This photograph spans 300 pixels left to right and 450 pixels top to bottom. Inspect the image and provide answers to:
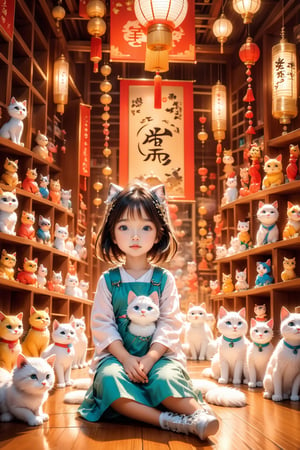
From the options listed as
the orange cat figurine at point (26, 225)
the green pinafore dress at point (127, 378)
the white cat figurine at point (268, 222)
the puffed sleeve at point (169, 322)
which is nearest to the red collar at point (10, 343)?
the green pinafore dress at point (127, 378)

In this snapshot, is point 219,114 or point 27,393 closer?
point 27,393

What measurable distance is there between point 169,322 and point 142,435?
58 centimetres

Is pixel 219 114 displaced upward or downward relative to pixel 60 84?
downward

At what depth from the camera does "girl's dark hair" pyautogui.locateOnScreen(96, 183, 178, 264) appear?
250 centimetres

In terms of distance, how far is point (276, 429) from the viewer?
224cm

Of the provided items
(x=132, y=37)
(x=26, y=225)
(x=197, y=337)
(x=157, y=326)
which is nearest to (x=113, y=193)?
(x=157, y=326)

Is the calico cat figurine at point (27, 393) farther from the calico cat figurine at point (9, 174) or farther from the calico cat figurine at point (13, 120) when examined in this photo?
the calico cat figurine at point (13, 120)

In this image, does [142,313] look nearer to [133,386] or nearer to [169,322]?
[169,322]

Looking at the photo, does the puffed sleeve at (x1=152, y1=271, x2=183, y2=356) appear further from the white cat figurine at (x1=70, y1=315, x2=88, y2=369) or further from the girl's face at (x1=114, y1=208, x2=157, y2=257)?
the white cat figurine at (x1=70, y1=315, x2=88, y2=369)

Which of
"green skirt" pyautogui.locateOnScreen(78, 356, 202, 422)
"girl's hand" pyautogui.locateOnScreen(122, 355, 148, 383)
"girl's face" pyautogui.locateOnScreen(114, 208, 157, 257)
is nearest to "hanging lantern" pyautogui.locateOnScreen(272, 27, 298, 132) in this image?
"girl's face" pyautogui.locateOnScreen(114, 208, 157, 257)

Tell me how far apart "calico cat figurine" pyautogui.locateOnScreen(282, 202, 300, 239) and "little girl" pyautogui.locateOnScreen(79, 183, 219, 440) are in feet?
7.91

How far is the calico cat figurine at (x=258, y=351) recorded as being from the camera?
362cm

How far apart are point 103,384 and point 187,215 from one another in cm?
829

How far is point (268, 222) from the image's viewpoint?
5.32m
